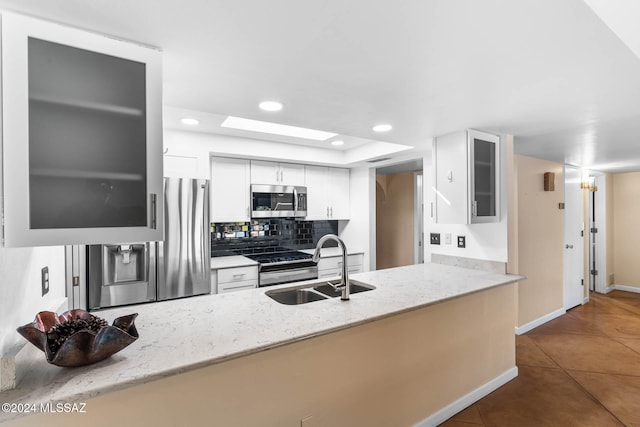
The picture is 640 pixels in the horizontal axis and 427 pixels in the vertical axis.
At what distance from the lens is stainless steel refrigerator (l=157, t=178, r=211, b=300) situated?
284cm

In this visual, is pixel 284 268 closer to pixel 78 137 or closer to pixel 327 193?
pixel 327 193

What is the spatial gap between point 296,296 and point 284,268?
1.39 meters

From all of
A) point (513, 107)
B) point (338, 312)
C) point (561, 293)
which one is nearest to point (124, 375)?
point (338, 312)

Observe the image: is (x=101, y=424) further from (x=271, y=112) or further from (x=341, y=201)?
(x=341, y=201)

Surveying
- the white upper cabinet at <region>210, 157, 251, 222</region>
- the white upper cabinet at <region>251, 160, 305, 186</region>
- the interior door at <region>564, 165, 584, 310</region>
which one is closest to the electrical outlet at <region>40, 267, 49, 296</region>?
the white upper cabinet at <region>210, 157, 251, 222</region>

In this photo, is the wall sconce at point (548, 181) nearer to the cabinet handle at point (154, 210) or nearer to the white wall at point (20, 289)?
the cabinet handle at point (154, 210)

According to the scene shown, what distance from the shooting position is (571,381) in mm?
2568

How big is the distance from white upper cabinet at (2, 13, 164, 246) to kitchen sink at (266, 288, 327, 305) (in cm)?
115

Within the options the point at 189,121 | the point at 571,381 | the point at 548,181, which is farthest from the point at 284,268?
the point at 548,181

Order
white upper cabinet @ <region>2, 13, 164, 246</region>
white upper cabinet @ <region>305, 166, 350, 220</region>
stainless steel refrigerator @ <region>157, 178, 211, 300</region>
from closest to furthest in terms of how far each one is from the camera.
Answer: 1. white upper cabinet @ <region>2, 13, 164, 246</region>
2. stainless steel refrigerator @ <region>157, 178, 211, 300</region>
3. white upper cabinet @ <region>305, 166, 350, 220</region>

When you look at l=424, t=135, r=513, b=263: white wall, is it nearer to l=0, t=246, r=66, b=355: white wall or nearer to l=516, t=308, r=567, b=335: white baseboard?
l=516, t=308, r=567, b=335: white baseboard

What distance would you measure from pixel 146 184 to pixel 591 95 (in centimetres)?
232

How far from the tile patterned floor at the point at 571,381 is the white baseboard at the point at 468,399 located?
3cm

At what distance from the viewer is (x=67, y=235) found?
3.44 feet
